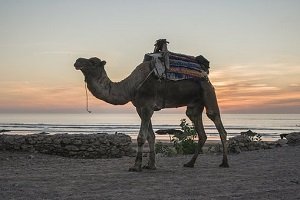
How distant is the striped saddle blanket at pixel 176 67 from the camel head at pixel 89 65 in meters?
1.30

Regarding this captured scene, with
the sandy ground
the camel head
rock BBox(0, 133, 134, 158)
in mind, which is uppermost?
the camel head

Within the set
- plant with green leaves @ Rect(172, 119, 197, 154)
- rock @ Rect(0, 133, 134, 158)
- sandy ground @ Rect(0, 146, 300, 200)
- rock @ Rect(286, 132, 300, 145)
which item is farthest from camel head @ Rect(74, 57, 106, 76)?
rock @ Rect(286, 132, 300, 145)

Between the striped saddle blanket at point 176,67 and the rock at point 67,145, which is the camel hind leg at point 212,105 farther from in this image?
the rock at point 67,145

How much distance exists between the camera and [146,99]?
10.2 meters

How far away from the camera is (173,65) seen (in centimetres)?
1082

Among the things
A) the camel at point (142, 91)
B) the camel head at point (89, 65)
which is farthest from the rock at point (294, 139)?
the camel head at point (89, 65)

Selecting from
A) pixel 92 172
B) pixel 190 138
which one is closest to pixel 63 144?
pixel 190 138

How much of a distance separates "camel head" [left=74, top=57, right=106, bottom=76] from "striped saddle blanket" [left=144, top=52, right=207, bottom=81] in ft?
4.25

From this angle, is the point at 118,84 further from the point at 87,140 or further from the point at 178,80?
the point at 87,140

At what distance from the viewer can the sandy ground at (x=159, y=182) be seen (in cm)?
738

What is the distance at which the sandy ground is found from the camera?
7379 millimetres

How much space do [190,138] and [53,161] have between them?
5.88 metres

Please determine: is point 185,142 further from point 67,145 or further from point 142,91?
point 142,91

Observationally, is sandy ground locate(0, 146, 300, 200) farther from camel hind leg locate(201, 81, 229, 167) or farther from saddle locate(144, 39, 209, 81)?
saddle locate(144, 39, 209, 81)
